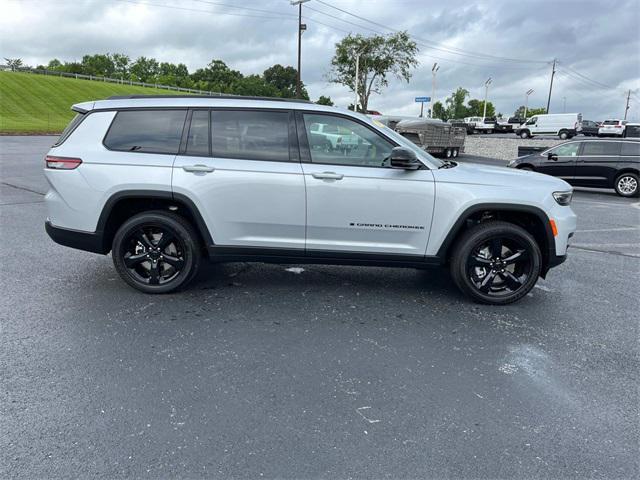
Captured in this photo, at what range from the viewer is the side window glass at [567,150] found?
13.4 m

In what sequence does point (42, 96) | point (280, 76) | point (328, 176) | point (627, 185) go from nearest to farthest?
point (328, 176) → point (627, 185) → point (42, 96) → point (280, 76)

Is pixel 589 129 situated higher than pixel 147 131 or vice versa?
pixel 589 129

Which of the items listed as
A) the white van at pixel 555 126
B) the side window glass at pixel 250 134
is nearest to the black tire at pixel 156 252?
the side window glass at pixel 250 134

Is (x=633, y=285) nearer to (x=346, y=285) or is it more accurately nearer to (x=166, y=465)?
(x=346, y=285)

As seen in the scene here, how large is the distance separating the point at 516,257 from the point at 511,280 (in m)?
0.23

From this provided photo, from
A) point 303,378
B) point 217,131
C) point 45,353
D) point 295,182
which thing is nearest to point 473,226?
point 295,182

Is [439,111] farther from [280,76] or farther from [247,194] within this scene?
[247,194]

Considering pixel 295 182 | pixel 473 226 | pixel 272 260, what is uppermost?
pixel 295 182

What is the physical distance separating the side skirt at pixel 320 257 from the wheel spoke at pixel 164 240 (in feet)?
1.25

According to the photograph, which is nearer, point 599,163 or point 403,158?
point 403,158

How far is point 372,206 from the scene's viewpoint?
412 centimetres

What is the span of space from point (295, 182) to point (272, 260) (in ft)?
2.59

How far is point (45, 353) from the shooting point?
10.7ft

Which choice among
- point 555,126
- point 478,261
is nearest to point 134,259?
→ point 478,261
